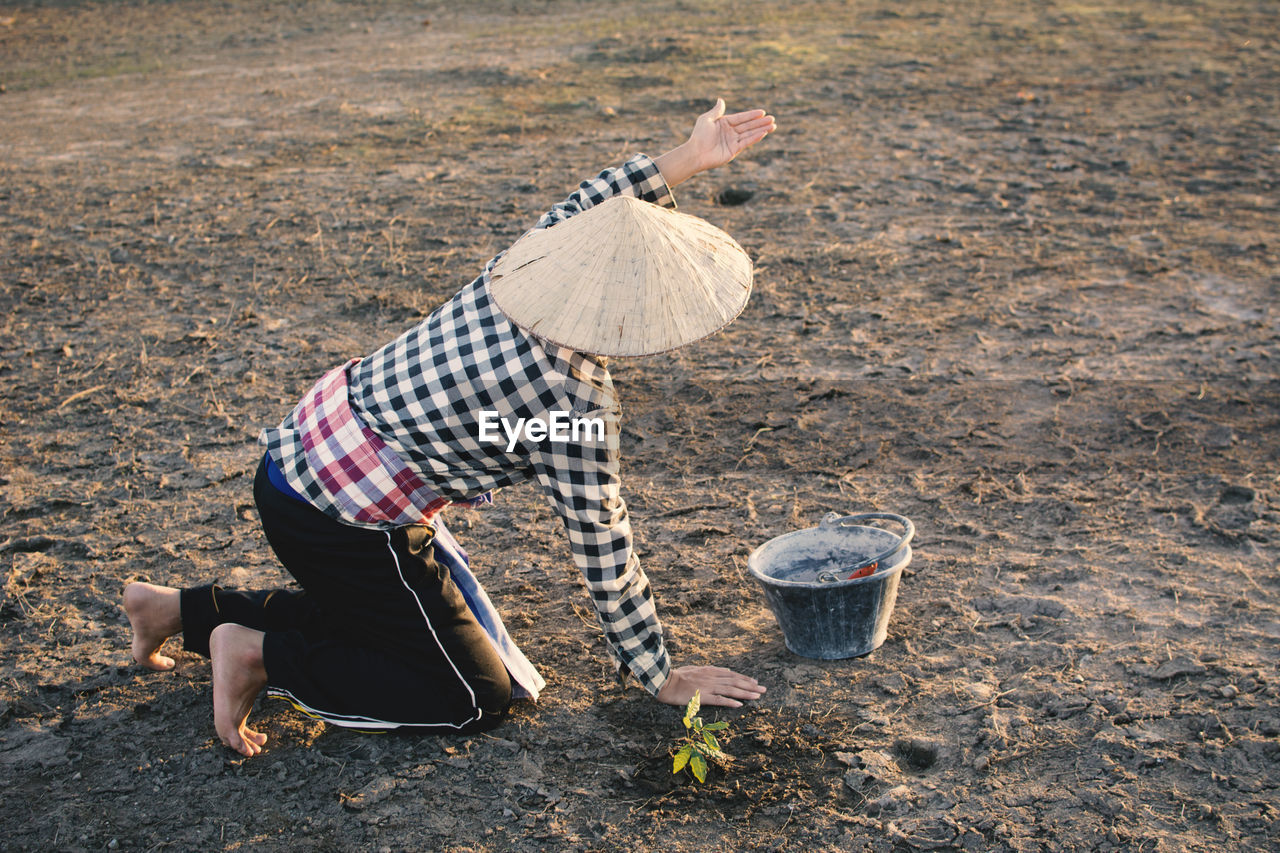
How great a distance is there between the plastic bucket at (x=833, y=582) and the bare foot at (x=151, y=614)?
141 centimetres

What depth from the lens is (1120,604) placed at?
293 cm

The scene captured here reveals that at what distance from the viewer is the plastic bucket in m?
2.58

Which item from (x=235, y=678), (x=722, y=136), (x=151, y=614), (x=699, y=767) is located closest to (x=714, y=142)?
(x=722, y=136)

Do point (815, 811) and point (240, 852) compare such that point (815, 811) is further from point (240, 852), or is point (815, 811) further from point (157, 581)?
point (157, 581)

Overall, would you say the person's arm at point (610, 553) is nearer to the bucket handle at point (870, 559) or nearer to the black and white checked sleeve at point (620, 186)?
the bucket handle at point (870, 559)

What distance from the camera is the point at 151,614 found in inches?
102

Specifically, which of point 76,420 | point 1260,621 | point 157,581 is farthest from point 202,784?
point 1260,621

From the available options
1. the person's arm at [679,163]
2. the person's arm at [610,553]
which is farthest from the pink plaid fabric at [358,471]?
the person's arm at [679,163]

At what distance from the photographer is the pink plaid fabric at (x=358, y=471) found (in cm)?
227

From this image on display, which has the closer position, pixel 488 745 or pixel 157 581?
pixel 488 745

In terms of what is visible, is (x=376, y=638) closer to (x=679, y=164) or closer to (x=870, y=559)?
(x=870, y=559)

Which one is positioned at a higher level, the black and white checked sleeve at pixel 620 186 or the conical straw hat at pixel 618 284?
the black and white checked sleeve at pixel 620 186

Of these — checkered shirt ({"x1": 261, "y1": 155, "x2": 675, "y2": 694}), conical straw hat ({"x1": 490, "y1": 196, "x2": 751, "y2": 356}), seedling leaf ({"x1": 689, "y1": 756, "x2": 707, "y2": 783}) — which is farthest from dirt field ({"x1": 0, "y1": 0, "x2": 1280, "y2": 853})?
conical straw hat ({"x1": 490, "y1": 196, "x2": 751, "y2": 356})

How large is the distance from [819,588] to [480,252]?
3277mm
